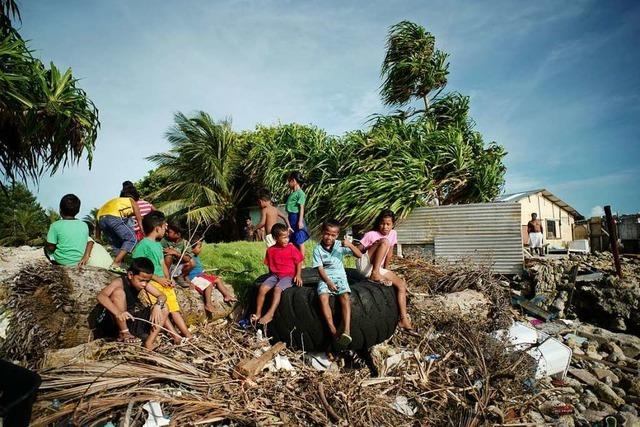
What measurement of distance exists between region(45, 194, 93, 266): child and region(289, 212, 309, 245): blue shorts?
9.41 feet

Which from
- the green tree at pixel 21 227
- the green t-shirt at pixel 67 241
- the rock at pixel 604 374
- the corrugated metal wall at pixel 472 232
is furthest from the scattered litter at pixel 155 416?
the green tree at pixel 21 227

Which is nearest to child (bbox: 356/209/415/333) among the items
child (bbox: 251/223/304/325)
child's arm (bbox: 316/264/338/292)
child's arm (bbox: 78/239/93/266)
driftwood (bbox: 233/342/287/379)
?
child's arm (bbox: 316/264/338/292)

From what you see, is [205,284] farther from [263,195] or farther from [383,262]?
[383,262]

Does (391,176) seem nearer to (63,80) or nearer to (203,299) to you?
(203,299)

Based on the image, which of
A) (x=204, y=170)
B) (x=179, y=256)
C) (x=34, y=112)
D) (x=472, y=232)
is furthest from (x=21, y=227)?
(x=472, y=232)

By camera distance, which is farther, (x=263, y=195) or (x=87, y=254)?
(x=263, y=195)

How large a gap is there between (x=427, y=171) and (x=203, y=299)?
836 centimetres

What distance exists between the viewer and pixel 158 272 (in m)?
4.56

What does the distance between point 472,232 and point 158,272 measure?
7962 millimetres

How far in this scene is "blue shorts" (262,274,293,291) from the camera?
4.90 m

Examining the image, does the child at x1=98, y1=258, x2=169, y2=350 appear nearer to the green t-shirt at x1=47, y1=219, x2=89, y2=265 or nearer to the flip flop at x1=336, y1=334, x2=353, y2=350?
the green t-shirt at x1=47, y1=219, x2=89, y2=265

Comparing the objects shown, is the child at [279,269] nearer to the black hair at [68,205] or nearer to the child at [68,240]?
the child at [68,240]

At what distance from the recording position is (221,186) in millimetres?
17531

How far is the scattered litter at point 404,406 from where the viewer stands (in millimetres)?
3885
